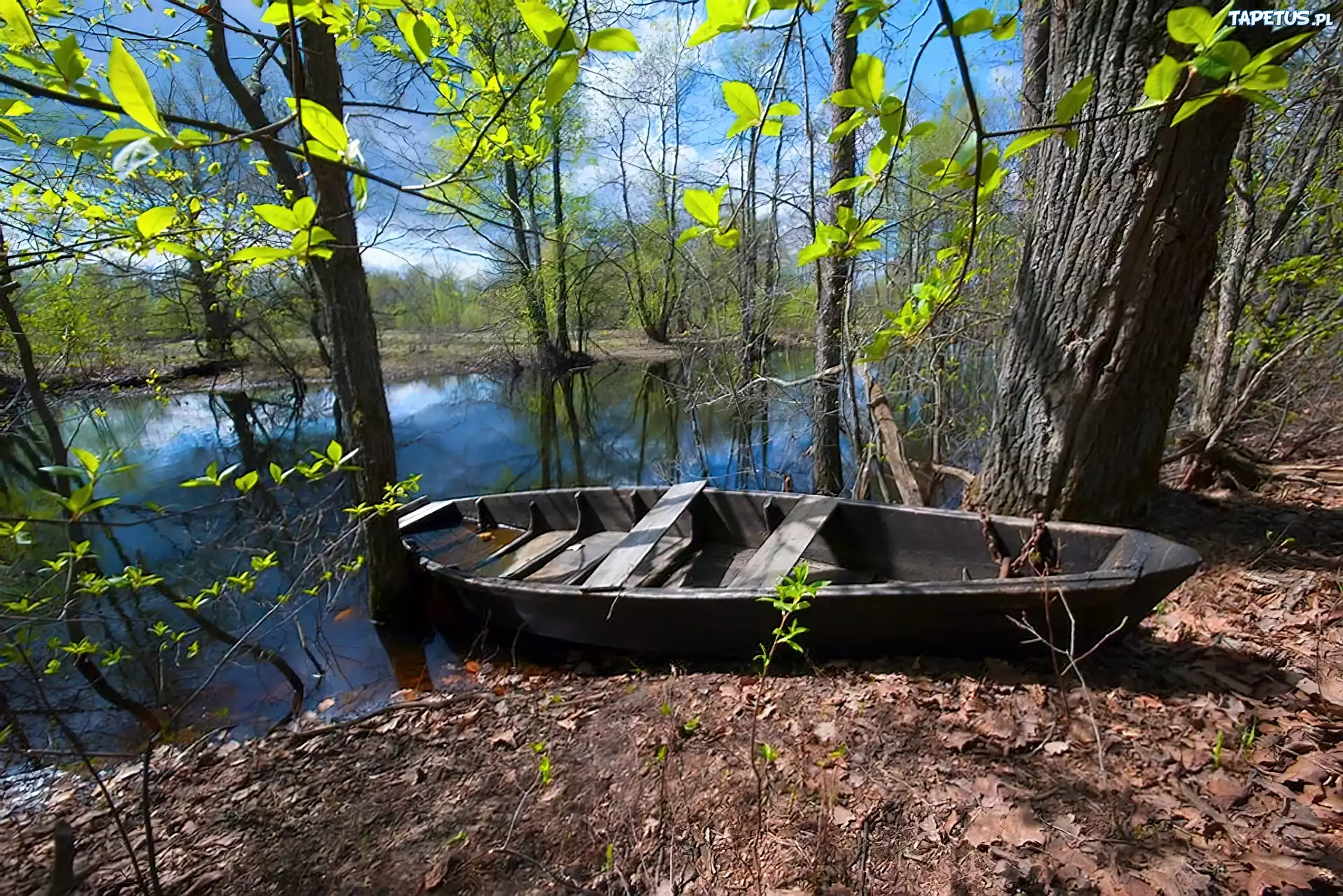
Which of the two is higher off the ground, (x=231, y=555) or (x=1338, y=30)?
(x=1338, y=30)

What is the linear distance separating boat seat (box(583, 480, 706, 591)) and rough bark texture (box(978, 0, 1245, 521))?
241 cm

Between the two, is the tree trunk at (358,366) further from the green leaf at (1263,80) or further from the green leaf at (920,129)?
the green leaf at (1263,80)

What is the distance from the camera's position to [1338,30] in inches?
137

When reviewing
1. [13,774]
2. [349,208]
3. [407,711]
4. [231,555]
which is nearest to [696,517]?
[407,711]

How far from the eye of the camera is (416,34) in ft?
3.69

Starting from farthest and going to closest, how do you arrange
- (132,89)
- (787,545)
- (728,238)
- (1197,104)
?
(787,545) → (728,238) → (1197,104) → (132,89)

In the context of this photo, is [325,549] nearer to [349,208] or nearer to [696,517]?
[349,208]

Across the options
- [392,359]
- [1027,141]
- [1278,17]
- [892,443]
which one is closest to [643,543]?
[892,443]

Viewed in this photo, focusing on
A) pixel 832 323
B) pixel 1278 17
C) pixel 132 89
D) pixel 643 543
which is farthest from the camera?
pixel 832 323

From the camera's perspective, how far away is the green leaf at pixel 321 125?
0.91 meters

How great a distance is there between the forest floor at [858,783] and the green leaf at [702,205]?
1859mm

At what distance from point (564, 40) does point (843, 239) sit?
71 cm

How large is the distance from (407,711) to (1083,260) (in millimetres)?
4528

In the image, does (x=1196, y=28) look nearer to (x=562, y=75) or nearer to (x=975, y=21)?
(x=975, y=21)
